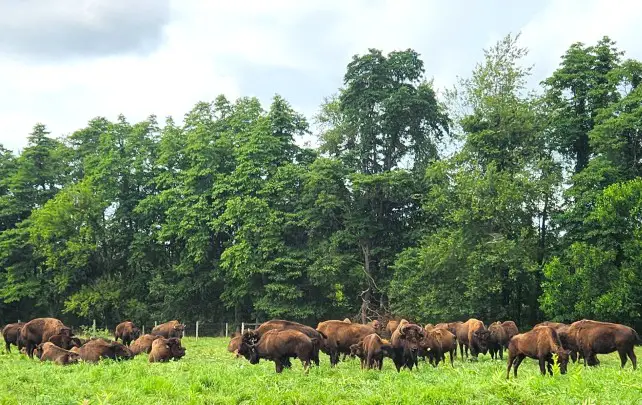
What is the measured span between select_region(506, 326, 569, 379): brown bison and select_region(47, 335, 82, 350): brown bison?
14.9m

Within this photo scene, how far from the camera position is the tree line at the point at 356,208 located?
1474 inches

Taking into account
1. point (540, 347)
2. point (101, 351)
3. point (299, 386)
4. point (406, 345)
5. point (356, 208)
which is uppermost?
point (356, 208)

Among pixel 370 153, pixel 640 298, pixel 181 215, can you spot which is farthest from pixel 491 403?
pixel 181 215

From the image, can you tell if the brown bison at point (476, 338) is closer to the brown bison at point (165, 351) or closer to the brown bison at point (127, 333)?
the brown bison at point (165, 351)

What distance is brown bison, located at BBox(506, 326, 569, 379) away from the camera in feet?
52.2

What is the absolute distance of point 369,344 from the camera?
17875mm

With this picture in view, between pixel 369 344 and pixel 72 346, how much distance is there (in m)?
11.1

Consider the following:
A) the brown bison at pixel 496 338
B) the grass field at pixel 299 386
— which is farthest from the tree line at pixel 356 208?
the grass field at pixel 299 386

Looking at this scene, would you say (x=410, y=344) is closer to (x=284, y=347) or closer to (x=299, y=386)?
(x=284, y=347)

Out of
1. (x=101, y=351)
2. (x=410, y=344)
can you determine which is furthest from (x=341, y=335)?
(x=101, y=351)

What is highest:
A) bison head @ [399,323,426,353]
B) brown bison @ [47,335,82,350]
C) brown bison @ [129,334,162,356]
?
bison head @ [399,323,426,353]

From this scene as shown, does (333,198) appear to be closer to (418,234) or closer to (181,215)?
(418,234)

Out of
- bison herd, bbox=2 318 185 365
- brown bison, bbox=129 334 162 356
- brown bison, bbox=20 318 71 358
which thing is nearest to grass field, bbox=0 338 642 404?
bison herd, bbox=2 318 185 365

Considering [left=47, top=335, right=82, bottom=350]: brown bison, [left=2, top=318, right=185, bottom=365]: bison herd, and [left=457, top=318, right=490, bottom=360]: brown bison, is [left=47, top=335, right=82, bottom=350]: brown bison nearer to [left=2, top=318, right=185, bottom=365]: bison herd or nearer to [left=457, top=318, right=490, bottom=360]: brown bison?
[left=2, top=318, right=185, bottom=365]: bison herd
